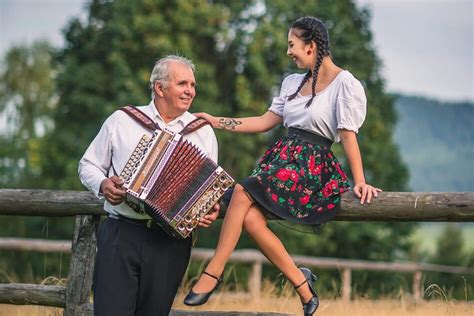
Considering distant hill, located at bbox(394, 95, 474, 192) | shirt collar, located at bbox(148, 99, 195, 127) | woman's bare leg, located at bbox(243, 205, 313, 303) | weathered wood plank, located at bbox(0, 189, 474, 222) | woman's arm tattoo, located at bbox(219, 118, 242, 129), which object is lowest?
distant hill, located at bbox(394, 95, 474, 192)

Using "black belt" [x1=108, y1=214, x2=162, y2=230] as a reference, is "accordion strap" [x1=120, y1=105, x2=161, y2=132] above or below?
above

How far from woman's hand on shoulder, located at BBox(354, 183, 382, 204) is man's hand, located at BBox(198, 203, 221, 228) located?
78 centimetres

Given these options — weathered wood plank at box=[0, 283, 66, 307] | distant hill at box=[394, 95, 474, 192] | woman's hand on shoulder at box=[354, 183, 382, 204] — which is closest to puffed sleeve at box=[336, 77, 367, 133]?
woman's hand on shoulder at box=[354, 183, 382, 204]

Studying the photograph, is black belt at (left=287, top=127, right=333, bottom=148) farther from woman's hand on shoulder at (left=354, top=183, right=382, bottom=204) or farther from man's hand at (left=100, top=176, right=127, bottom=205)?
man's hand at (left=100, top=176, right=127, bottom=205)

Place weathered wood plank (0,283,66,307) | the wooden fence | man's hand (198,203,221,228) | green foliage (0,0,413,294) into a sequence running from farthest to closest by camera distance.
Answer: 1. green foliage (0,0,413,294)
2. weathered wood plank (0,283,66,307)
3. the wooden fence
4. man's hand (198,203,221,228)

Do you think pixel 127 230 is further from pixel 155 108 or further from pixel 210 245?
pixel 210 245

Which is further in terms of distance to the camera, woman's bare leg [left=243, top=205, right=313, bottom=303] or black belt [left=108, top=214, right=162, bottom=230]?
woman's bare leg [left=243, top=205, right=313, bottom=303]

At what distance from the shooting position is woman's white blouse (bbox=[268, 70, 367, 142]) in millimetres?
4824

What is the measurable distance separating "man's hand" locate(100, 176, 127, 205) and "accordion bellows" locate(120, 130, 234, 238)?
3 cm

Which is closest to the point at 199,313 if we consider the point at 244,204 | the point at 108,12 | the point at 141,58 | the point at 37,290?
the point at 244,204

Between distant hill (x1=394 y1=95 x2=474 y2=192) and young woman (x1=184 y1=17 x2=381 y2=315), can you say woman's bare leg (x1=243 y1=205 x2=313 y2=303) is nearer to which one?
young woman (x1=184 y1=17 x2=381 y2=315)

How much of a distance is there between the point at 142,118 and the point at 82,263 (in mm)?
1356

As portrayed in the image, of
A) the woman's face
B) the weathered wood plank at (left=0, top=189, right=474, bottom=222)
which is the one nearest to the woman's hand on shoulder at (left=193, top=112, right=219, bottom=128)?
the woman's face

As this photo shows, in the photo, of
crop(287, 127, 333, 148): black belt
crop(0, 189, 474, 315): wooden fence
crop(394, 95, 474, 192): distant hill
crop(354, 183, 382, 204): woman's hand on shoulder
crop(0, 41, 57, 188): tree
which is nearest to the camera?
crop(354, 183, 382, 204): woman's hand on shoulder
